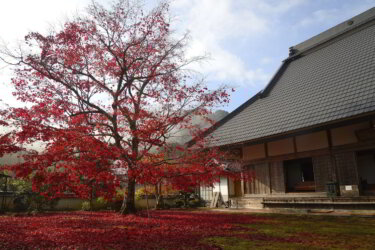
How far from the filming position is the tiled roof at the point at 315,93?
1069cm

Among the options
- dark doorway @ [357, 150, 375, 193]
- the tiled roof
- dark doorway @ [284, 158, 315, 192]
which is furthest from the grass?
dark doorway @ [357, 150, 375, 193]

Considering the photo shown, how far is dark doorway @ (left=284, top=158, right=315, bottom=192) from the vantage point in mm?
12945

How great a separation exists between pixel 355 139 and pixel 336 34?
26.6ft

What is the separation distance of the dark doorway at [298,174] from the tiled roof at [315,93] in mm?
2280

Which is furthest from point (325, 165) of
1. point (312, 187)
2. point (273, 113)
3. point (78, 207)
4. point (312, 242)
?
Result: point (78, 207)

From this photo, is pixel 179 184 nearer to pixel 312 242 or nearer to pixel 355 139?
pixel 312 242

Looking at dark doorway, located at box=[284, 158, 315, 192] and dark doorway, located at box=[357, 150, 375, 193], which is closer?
dark doorway, located at box=[284, 158, 315, 192]

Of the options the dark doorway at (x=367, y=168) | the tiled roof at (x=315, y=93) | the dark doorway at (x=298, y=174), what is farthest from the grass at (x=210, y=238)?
the dark doorway at (x=367, y=168)

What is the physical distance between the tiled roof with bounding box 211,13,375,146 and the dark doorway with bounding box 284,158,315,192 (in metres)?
2.28

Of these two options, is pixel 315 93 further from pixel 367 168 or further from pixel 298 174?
pixel 367 168

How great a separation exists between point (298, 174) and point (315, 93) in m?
3.98

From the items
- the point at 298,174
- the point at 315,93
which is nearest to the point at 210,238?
the point at 298,174

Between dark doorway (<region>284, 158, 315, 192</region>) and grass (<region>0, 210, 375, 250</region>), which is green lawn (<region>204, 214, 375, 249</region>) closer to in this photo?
grass (<region>0, 210, 375, 250</region>)

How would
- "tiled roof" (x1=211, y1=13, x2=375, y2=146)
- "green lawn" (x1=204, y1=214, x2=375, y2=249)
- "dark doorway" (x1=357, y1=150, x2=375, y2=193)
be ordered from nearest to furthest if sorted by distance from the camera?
"green lawn" (x1=204, y1=214, x2=375, y2=249) → "tiled roof" (x1=211, y1=13, x2=375, y2=146) → "dark doorway" (x1=357, y1=150, x2=375, y2=193)
